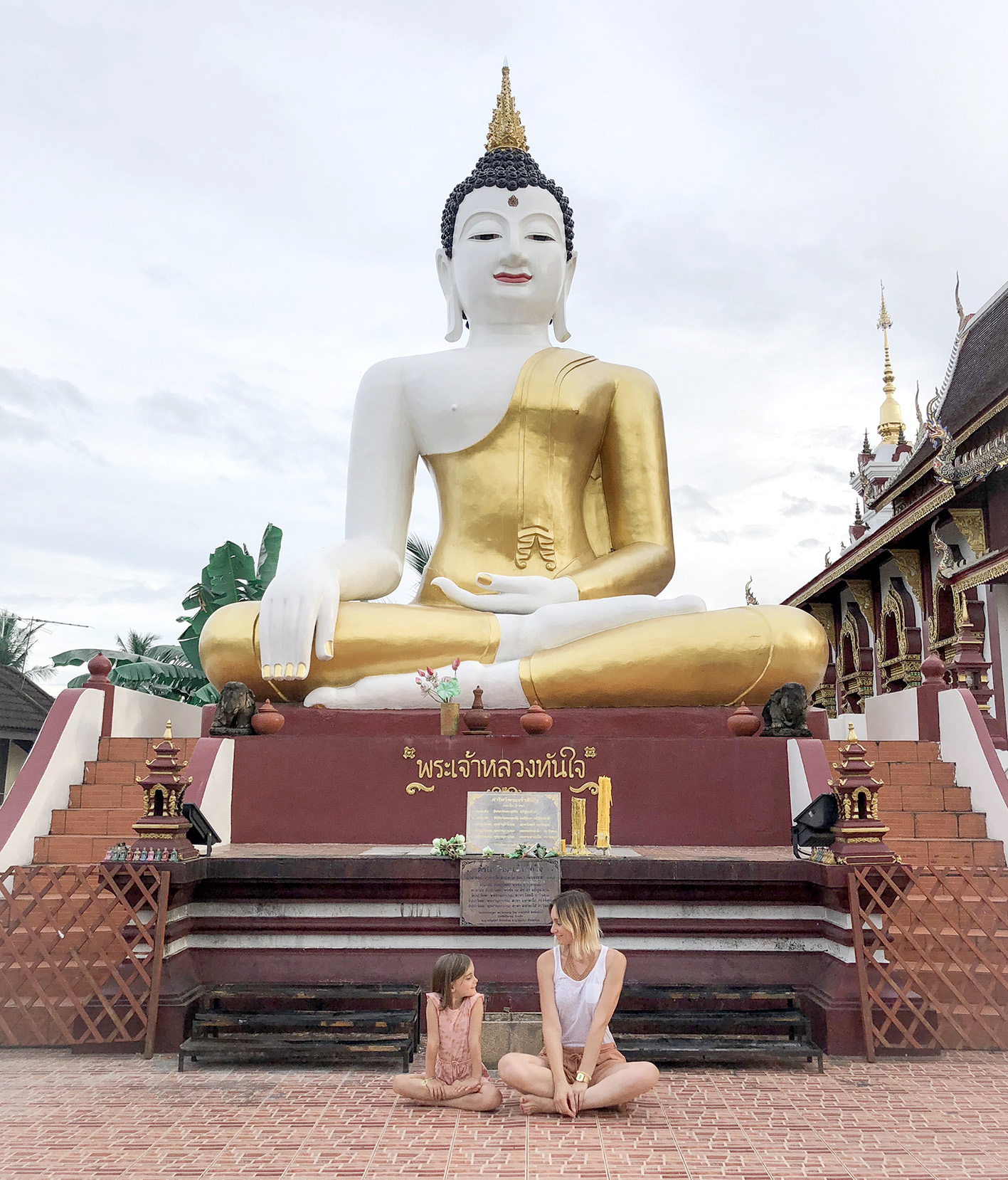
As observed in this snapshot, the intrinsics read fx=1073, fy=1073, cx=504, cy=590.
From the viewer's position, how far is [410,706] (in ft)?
25.8

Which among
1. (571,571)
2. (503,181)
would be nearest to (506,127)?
(503,181)

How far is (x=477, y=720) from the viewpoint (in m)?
7.22

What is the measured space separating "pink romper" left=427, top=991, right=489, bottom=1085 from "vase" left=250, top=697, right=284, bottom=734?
353cm

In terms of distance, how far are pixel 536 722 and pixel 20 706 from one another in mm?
13112

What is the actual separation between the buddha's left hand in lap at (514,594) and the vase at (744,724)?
5.71 ft

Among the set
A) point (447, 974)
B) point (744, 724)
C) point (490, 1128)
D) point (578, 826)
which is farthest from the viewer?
point (744, 724)

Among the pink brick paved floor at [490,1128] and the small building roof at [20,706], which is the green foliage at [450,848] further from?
the small building roof at [20,706]

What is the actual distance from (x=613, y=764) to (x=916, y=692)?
2.88m

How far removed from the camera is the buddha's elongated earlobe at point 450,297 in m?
10.3

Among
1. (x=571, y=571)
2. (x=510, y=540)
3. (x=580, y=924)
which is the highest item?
(x=510, y=540)

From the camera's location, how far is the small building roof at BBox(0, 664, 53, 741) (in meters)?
16.8

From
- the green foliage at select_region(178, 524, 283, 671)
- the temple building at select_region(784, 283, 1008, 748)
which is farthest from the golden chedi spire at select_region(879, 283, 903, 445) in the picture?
the green foliage at select_region(178, 524, 283, 671)

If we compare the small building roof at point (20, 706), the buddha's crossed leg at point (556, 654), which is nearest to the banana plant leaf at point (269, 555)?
the small building roof at point (20, 706)

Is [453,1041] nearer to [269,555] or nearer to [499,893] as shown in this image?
[499,893]
